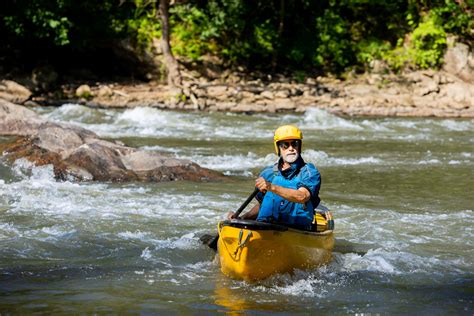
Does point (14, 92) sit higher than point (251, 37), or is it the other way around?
point (251, 37)

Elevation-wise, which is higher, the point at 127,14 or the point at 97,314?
the point at 127,14

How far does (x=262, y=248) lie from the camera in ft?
20.9

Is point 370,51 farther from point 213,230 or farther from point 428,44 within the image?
point 213,230

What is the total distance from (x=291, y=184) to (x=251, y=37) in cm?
2192

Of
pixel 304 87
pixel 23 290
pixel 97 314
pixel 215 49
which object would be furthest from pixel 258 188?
pixel 215 49

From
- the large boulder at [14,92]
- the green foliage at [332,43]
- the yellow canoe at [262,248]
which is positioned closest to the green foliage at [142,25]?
the large boulder at [14,92]

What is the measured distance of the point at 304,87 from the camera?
2570cm

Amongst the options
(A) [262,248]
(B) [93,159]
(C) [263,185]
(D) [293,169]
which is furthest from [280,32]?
(C) [263,185]

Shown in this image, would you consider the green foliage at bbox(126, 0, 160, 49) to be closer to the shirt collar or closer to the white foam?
the white foam

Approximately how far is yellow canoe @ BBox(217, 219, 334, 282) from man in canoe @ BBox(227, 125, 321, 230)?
0.21m

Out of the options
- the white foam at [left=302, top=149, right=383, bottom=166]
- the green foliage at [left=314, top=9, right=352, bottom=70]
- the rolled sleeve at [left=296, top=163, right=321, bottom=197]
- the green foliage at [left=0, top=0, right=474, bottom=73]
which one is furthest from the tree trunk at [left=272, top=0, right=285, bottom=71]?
the rolled sleeve at [left=296, top=163, right=321, bottom=197]

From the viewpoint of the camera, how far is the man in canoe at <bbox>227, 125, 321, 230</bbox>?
21.2 ft

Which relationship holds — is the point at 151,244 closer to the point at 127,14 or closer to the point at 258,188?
the point at 258,188

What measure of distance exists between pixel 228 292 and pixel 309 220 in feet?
3.06
